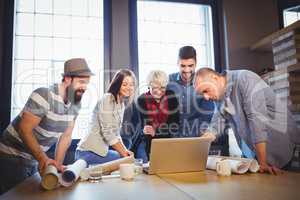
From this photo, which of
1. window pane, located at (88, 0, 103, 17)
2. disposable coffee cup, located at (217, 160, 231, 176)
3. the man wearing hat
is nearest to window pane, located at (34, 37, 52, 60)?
window pane, located at (88, 0, 103, 17)

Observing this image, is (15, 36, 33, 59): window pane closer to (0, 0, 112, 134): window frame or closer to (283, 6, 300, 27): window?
(0, 0, 112, 134): window frame

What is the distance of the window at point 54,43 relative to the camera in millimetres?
2795

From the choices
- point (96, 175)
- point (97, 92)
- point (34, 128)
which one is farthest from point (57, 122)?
point (97, 92)

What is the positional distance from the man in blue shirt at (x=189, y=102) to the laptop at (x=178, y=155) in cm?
88

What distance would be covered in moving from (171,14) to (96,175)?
2325 millimetres

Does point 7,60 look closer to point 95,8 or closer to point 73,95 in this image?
point 95,8

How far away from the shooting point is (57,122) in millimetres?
1805

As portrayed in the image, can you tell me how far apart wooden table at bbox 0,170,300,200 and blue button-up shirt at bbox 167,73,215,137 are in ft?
3.50

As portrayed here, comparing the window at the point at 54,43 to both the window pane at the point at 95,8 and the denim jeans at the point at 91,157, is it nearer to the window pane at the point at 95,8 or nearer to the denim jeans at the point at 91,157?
the window pane at the point at 95,8

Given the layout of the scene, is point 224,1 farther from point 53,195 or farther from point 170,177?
point 53,195

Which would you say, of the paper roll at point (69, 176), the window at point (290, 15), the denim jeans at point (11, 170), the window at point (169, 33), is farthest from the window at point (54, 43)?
the window at point (290, 15)

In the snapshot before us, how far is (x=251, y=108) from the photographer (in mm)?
1619

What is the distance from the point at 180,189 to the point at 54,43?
88.8 inches

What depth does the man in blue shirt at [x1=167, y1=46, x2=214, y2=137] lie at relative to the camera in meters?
2.43
